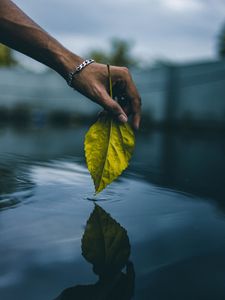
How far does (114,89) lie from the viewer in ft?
5.51

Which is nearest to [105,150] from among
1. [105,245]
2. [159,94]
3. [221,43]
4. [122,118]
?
[122,118]

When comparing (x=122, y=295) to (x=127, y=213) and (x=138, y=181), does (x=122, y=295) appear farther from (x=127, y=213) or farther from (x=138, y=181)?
(x=138, y=181)

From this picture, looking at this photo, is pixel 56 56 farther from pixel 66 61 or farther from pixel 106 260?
pixel 106 260

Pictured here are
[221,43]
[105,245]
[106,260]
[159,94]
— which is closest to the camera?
[106,260]

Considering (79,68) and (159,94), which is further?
(159,94)

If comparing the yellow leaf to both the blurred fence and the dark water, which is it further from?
the blurred fence

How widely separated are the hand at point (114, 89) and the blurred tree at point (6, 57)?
29.8 m

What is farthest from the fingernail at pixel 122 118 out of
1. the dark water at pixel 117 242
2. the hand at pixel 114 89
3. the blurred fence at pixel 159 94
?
the blurred fence at pixel 159 94

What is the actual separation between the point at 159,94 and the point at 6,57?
62.7ft

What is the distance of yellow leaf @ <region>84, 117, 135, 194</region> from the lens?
5.61 feet

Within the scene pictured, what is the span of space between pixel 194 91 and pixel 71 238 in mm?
12714

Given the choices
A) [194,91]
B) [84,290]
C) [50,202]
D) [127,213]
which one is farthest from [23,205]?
[194,91]

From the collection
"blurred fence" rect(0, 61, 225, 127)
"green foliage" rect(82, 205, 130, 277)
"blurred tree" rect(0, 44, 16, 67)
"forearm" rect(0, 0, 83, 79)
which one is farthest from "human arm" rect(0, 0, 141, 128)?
"blurred tree" rect(0, 44, 16, 67)

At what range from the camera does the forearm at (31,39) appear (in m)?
1.59
